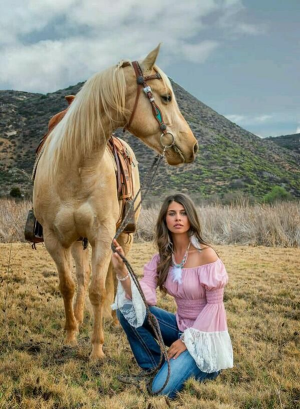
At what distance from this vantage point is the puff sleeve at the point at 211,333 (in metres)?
2.74

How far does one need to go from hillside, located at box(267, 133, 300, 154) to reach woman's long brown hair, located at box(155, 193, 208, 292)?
5811 centimetres

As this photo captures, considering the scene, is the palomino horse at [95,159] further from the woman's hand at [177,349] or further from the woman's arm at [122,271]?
the woman's hand at [177,349]

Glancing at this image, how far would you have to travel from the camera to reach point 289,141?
6303 centimetres

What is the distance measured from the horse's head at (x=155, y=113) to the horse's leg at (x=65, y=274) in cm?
135

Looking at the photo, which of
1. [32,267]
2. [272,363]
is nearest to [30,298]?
[32,267]

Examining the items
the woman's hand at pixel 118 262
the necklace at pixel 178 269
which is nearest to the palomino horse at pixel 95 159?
the woman's hand at pixel 118 262

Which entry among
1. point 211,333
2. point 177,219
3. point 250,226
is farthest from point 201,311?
point 250,226

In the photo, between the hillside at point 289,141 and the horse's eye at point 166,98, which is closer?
the horse's eye at point 166,98

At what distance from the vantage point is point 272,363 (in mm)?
3291

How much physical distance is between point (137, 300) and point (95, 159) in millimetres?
1262

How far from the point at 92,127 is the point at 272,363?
97.5 inches

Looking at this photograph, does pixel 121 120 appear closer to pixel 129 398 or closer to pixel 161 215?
pixel 161 215

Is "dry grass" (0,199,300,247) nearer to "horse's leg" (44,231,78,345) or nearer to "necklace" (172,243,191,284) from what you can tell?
"horse's leg" (44,231,78,345)

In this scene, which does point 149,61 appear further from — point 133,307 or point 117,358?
point 117,358
